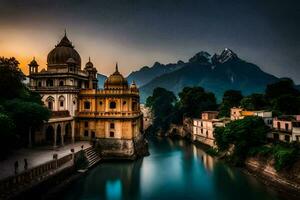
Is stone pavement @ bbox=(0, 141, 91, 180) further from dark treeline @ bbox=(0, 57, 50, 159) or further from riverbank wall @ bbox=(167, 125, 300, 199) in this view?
riverbank wall @ bbox=(167, 125, 300, 199)

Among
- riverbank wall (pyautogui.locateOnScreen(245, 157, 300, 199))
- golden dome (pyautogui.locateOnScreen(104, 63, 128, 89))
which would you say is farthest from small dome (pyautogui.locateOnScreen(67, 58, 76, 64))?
riverbank wall (pyautogui.locateOnScreen(245, 157, 300, 199))

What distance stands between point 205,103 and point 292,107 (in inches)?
807

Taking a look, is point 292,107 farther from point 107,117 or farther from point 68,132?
point 68,132

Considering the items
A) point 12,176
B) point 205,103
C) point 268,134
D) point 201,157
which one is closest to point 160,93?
point 205,103

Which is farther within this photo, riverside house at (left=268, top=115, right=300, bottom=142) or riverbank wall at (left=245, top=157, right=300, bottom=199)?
riverside house at (left=268, top=115, right=300, bottom=142)

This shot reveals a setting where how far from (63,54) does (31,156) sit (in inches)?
622

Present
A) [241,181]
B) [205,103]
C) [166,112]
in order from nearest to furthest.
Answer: [241,181], [205,103], [166,112]

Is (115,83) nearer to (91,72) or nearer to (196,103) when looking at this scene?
(91,72)

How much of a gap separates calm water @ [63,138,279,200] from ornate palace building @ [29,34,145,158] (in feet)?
10.1

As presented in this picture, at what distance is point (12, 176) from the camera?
1662 centimetres

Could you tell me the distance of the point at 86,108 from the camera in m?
33.8

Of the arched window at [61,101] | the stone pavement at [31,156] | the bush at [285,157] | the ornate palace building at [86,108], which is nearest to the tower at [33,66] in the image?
the ornate palace building at [86,108]

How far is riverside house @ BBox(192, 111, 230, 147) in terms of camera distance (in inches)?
1582

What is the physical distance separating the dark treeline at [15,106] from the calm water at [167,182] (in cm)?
589
